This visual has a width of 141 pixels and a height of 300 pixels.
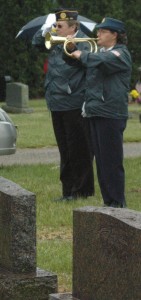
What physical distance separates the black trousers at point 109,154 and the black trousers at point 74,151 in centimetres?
76

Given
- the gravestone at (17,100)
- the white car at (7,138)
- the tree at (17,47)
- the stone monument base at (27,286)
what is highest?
the stone monument base at (27,286)

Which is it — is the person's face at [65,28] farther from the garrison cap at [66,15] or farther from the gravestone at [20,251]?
the gravestone at [20,251]

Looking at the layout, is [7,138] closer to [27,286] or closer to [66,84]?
[66,84]

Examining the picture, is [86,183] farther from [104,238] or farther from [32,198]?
[104,238]

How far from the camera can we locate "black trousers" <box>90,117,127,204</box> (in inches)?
400

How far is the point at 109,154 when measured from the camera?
10.2m

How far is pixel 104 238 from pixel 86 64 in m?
4.86

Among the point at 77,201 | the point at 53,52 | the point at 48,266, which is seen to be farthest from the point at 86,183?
the point at 48,266

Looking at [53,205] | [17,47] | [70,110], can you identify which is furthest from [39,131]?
[17,47]

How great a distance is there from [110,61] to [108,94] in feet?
0.98

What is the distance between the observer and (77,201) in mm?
11289

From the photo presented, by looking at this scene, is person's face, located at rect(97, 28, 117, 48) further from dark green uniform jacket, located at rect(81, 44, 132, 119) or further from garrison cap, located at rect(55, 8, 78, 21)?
garrison cap, located at rect(55, 8, 78, 21)

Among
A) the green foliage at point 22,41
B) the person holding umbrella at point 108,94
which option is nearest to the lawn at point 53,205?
the person holding umbrella at point 108,94

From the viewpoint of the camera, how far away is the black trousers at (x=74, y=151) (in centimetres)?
1123
